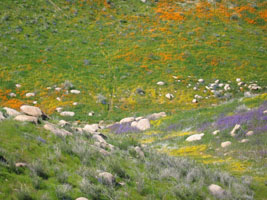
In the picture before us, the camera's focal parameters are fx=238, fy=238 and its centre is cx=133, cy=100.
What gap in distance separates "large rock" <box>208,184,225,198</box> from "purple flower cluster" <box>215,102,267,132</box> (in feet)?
19.7

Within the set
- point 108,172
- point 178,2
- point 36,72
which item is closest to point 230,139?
point 108,172

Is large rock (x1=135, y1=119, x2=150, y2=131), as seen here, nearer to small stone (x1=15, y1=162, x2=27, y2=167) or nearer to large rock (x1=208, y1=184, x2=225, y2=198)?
large rock (x1=208, y1=184, x2=225, y2=198)

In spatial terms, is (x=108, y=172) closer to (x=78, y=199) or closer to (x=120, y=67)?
(x=78, y=199)

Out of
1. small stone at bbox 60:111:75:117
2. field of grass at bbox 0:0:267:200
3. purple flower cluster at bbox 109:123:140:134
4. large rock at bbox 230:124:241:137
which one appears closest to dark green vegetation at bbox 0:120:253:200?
field of grass at bbox 0:0:267:200

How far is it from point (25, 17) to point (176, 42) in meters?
27.0

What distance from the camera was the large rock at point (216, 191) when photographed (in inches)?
269

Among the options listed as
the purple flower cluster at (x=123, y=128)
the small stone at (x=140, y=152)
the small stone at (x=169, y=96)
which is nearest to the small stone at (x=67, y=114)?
the purple flower cluster at (x=123, y=128)

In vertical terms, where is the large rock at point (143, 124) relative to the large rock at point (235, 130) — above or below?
below

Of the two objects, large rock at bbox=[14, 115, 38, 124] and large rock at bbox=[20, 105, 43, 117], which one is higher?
large rock at bbox=[14, 115, 38, 124]

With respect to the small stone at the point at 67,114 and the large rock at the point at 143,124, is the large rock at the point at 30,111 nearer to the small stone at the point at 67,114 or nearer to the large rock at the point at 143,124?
the large rock at the point at 143,124

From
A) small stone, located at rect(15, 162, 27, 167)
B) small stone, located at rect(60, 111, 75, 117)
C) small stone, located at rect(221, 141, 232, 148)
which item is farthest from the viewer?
small stone, located at rect(60, 111, 75, 117)

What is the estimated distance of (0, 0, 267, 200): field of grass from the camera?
6.55m

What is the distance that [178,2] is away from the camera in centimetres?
5606

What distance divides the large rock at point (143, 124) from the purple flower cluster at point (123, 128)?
37 centimetres
